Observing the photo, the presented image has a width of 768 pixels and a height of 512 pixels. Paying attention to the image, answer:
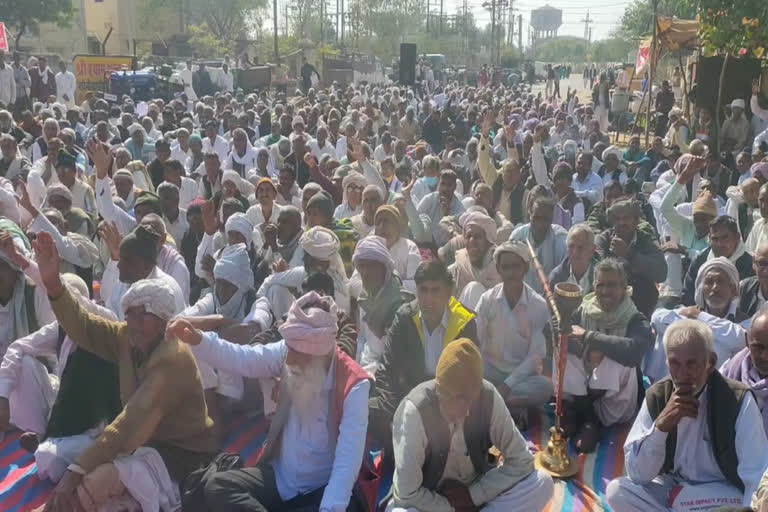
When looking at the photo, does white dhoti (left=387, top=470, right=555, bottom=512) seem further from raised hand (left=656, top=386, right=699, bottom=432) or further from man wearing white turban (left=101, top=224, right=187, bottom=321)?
man wearing white turban (left=101, top=224, right=187, bottom=321)

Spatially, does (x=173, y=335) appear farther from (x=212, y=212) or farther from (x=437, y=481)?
(x=212, y=212)

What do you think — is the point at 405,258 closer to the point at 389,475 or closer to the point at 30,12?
the point at 389,475

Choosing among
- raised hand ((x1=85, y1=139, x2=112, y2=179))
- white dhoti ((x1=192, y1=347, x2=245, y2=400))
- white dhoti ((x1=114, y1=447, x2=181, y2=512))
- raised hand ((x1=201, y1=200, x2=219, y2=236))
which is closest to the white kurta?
white dhoti ((x1=114, y1=447, x2=181, y2=512))

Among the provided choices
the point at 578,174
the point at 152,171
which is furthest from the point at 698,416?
the point at 152,171

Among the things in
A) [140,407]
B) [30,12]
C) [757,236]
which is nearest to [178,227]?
[140,407]

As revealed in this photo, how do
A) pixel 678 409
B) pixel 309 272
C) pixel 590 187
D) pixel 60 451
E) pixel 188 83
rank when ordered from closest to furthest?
pixel 678 409 → pixel 60 451 → pixel 309 272 → pixel 590 187 → pixel 188 83

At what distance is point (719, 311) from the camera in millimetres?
4156

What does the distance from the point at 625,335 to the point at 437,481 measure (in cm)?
154

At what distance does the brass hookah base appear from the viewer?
3934mm

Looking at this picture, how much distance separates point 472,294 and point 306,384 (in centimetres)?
183

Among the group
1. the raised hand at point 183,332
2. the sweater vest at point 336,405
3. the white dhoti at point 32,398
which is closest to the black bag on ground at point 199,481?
the sweater vest at point 336,405

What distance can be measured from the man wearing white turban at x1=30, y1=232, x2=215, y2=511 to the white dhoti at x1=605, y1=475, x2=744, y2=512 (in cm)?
174

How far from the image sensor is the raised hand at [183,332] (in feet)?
10.1

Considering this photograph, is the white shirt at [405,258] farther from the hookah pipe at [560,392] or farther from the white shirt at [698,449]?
the white shirt at [698,449]
